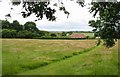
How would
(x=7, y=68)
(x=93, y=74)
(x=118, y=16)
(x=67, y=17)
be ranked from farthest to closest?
(x=7, y=68) → (x=93, y=74) → (x=118, y=16) → (x=67, y=17)

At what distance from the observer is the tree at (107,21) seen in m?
19.9

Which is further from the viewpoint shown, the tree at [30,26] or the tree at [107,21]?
the tree at [107,21]

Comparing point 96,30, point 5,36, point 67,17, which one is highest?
point 67,17

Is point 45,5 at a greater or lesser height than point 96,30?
greater

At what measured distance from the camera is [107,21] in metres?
25.0

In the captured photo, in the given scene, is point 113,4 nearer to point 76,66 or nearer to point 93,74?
point 93,74

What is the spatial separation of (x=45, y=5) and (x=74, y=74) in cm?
1365

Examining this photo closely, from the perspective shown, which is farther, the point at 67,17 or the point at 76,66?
the point at 76,66

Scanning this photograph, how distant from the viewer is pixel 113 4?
1931 cm

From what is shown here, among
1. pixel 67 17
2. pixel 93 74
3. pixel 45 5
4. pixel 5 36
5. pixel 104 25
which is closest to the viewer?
pixel 45 5

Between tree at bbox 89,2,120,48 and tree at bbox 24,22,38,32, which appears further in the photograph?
tree at bbox 89,2,120,48

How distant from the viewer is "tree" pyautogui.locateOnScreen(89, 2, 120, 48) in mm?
19906

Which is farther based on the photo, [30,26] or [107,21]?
[30,26]

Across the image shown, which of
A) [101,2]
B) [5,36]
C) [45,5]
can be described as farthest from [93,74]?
[5,36]
